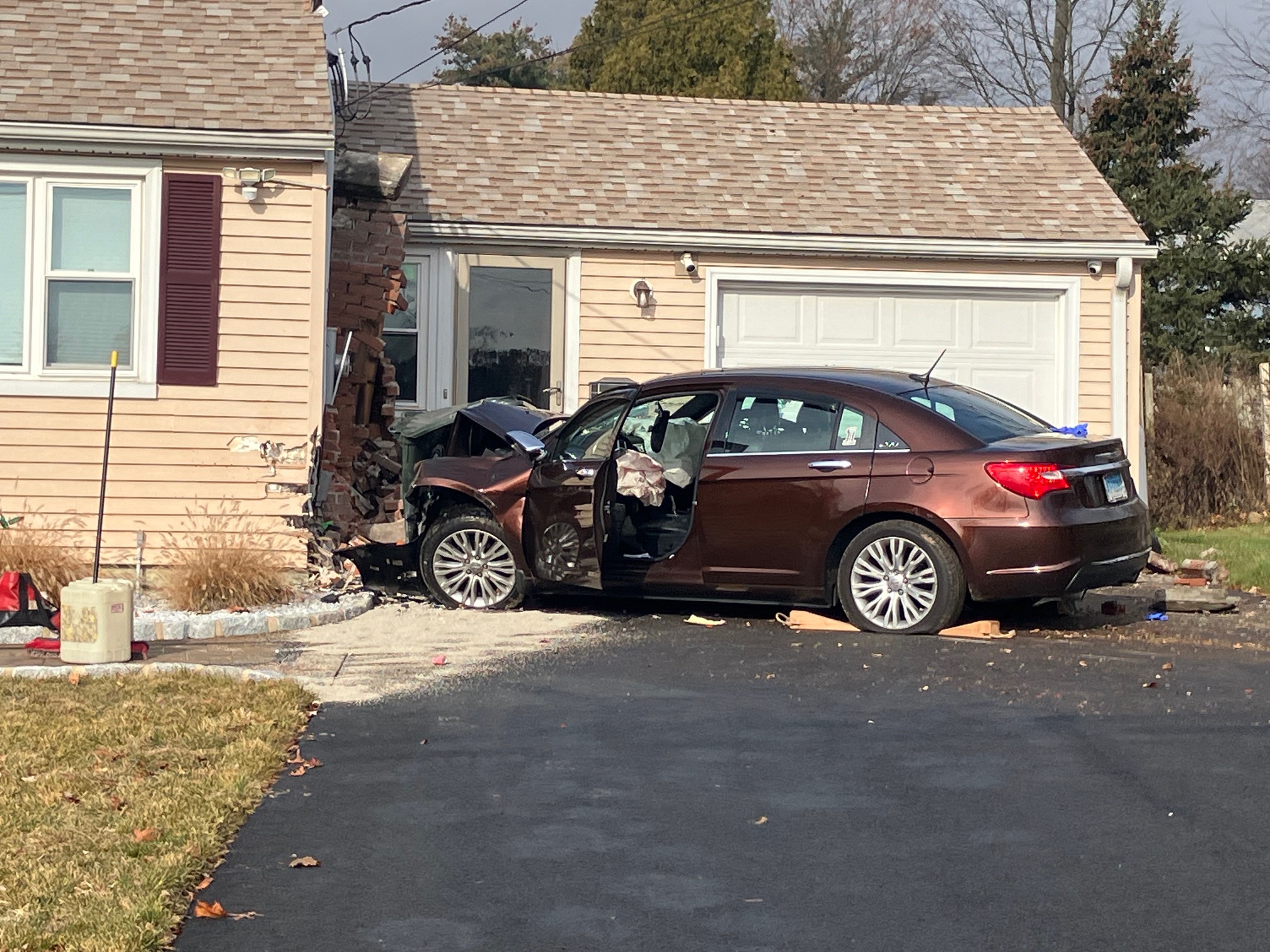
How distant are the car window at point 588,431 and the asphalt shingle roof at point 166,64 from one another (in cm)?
333

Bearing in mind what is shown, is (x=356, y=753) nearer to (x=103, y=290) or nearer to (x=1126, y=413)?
(x=103, y=290)

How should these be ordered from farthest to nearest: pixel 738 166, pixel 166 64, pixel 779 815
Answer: pixel 738 166 → pixel 166 64 → pixel 779 815

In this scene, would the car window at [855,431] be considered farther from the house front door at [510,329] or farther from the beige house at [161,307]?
the house front door at [510,329]

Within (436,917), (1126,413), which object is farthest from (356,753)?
(1126,413)

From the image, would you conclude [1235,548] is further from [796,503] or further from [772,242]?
[796,503]

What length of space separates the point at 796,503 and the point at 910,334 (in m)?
6.82

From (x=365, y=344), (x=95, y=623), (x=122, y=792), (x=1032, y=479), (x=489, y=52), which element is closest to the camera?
(x=122, y=792)

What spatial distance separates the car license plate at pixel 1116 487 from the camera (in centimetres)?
939

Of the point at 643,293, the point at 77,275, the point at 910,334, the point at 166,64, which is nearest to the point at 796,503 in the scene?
the point at 77,275

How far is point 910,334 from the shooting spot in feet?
52.5

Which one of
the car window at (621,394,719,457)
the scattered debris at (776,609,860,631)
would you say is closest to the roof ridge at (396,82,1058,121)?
the car window at (621,394,719,457)

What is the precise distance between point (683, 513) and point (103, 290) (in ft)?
16.1

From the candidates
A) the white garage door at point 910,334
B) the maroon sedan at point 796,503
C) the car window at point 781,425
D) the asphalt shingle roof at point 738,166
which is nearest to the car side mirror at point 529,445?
the maroon sedan at point 796,503

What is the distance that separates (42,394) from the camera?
12.0 m
